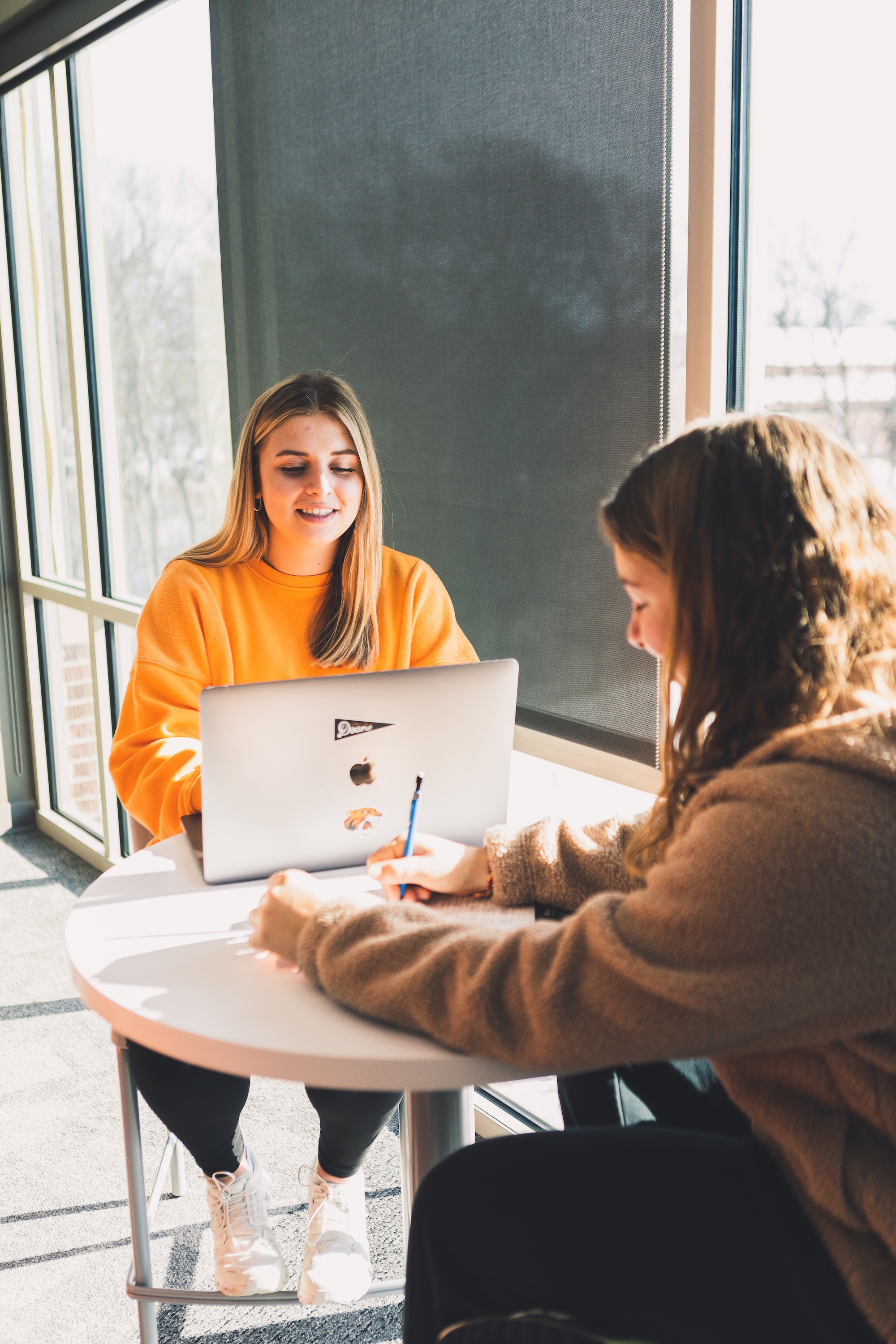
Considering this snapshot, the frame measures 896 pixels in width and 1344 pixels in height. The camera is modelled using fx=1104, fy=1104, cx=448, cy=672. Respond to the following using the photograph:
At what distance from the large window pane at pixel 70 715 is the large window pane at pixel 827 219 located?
2.42m

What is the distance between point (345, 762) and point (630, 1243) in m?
0.56

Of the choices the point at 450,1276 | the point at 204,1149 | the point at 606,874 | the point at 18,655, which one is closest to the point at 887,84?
the point at 606,874

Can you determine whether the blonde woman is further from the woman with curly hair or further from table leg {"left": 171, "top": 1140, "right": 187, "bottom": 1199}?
the woman with curly hair

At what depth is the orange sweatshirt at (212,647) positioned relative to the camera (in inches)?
61.9

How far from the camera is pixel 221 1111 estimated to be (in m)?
1.51

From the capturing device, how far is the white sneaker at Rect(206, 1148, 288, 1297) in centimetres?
152

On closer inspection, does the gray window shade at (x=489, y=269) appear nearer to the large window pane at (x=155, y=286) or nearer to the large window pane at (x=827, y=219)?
the large window pane at (x=827, y=219)

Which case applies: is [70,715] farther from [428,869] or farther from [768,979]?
[768,979]

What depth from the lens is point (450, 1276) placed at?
3.24ft

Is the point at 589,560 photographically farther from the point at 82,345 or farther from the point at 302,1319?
the point at 82,345

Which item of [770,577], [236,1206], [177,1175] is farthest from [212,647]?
[770,577]

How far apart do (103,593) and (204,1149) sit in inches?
82.3

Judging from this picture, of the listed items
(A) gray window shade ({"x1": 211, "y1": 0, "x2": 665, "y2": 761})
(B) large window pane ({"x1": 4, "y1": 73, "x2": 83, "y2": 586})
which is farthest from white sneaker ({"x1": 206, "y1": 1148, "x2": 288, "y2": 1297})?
(B) large window pane ({"x1": 4, "y1": 73, "x2": 83, "y2": 586})

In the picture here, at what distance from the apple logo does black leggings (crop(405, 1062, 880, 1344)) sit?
1.36 ft
